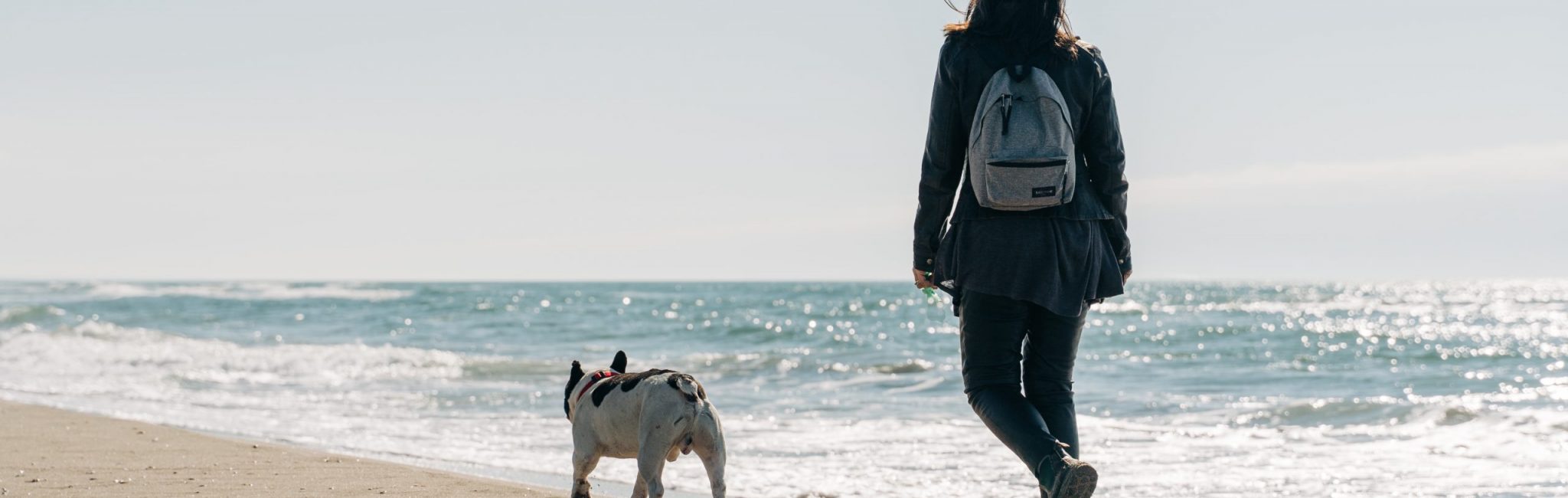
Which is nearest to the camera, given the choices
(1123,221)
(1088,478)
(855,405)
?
(1088,478)

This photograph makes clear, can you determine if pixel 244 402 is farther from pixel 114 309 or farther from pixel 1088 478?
pixel 114 309

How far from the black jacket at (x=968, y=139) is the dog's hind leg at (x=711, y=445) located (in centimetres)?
90

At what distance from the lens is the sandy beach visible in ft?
15.7

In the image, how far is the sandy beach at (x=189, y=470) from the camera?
478 cm

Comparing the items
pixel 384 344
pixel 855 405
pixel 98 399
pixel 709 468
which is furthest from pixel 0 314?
pixel 709 468

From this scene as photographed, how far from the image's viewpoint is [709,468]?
3750 millimetres

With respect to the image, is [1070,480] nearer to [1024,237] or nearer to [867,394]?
[1024,237]

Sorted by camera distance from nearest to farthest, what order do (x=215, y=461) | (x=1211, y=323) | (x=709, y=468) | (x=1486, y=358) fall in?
(x=709, y=468) → (x=215, y=461) → (x=1486, y=358) → (x=1211, y=323)

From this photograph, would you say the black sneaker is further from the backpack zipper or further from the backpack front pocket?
the backpack zipper

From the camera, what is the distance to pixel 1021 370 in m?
3.25

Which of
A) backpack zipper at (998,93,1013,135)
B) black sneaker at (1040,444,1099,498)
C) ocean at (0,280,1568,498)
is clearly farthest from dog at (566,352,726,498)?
ocean at (0,280,1568,498)

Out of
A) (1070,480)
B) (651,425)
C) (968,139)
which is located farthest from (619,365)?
(1070,480)

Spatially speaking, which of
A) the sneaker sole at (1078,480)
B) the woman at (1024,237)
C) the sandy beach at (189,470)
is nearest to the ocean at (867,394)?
the sandy beach at (189,470)

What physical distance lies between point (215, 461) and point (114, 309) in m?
29.5
